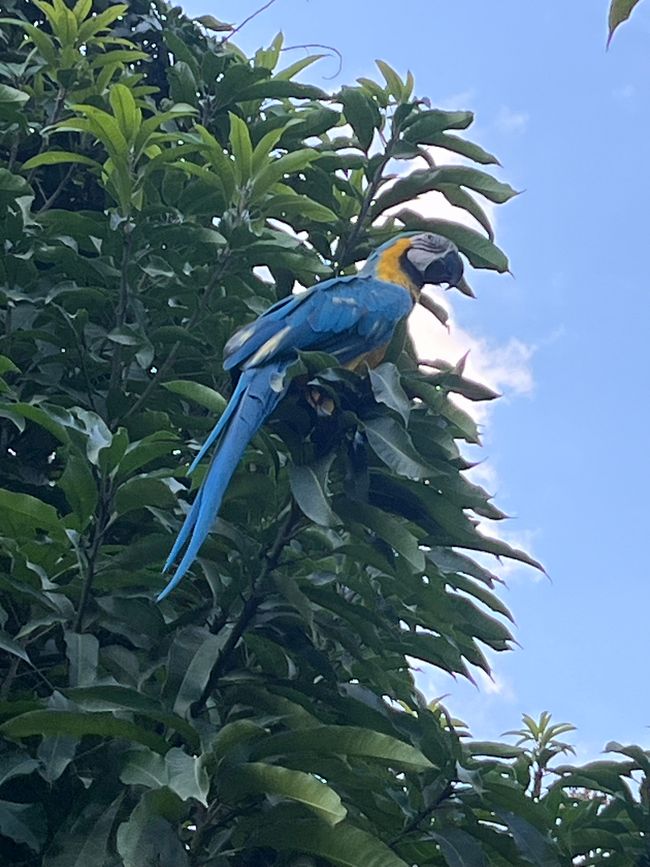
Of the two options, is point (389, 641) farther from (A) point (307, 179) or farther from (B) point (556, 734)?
(A) point (307, 179)

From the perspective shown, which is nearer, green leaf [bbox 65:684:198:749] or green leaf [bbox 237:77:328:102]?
green leaf [bbox 65:684:198:749]

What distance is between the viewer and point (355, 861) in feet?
5.55

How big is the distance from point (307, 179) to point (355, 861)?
1.87 meters

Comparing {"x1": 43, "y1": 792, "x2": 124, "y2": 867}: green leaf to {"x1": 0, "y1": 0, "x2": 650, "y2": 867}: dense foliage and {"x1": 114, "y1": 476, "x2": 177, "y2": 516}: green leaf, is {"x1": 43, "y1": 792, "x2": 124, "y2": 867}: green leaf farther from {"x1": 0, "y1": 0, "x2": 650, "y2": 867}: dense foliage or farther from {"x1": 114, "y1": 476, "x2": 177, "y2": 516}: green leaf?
{"x1": 114, "y1": 476, "x2": 177, "y2": 516}: green leaf

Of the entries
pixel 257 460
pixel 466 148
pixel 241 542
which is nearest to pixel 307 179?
pixel 466 148

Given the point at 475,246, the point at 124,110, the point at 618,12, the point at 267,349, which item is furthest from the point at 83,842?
the point at 475,246

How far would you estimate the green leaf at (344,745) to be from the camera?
171 cm

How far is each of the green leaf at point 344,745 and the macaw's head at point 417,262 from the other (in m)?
1.11

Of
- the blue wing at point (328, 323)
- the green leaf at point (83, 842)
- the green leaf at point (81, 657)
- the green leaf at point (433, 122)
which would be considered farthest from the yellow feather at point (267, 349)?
the green leaf at point (433, 122)

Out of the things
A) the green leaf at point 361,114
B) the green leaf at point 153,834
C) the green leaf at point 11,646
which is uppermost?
the green leaf at point 361,114

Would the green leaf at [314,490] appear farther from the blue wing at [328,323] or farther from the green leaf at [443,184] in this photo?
the green leaf at [443,184]

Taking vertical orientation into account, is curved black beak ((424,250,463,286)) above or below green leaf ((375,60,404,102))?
below

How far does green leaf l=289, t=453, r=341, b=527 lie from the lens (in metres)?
1.79

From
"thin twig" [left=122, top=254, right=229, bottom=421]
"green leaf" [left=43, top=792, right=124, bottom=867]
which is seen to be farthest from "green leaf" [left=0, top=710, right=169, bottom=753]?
"thin twig" [left=122, top=254, right=229, bottom=421]
